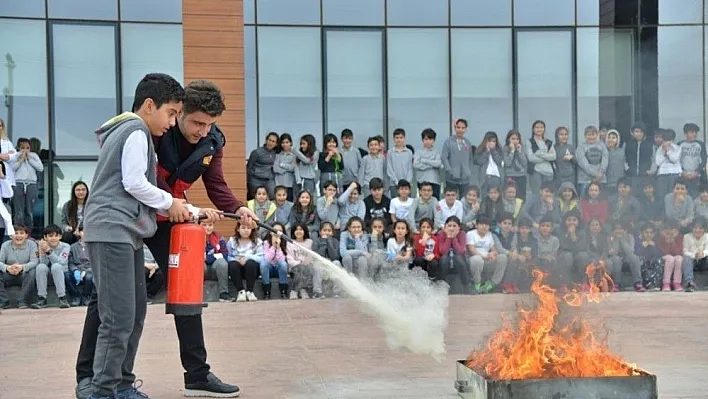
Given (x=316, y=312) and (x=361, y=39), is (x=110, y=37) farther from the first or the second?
(x=316, y=312)

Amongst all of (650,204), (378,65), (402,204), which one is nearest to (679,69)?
(650,204)

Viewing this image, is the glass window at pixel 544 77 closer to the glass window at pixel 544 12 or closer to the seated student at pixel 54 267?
the glass window at pixel 544 12

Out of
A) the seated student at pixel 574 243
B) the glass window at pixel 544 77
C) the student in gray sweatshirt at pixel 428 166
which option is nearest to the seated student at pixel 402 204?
the student in gray sweatshirt at pixel 428 166

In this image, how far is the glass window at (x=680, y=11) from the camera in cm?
1691

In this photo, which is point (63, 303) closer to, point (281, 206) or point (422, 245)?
point (281, 206)

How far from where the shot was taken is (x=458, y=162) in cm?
1373

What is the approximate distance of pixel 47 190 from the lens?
1509 cm

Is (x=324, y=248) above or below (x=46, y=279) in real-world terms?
above

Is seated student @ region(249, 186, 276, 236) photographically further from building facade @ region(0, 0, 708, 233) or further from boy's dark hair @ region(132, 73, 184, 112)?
boy's dark hair @ region(132, 73, 184, 112)

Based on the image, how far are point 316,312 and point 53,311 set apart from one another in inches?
130

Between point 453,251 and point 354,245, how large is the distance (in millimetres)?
1419

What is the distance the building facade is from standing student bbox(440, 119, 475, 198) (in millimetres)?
2637

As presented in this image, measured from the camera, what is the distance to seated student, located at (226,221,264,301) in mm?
11328

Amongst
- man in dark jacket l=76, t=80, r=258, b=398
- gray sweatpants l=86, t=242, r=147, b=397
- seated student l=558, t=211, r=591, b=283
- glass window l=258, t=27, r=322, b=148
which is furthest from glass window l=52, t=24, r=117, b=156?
gray sweatpants l=86, t=242, r=147, b=397
